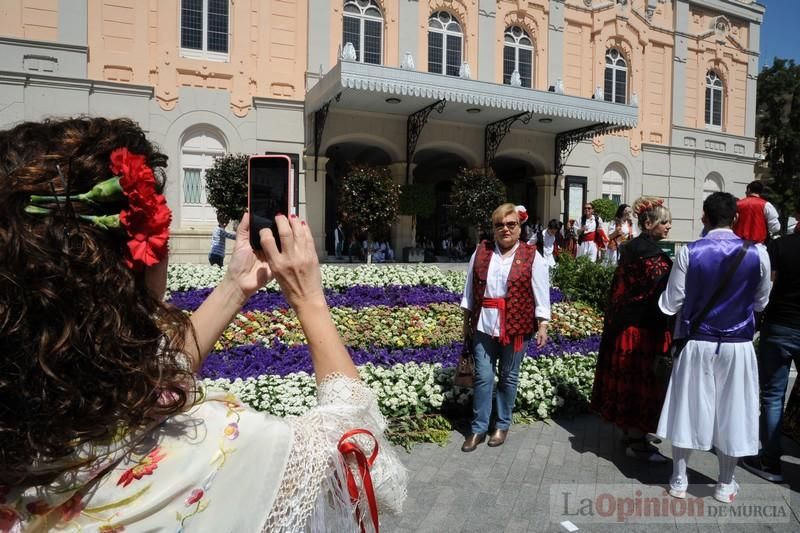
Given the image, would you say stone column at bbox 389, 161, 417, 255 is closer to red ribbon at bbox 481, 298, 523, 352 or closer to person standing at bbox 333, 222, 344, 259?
person standing at bbox 333, 222, 344, 259

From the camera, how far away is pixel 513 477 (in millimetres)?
3908

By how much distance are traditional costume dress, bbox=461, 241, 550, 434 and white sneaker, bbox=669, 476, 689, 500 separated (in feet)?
4.31

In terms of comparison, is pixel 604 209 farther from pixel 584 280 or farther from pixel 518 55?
pixel 584 280

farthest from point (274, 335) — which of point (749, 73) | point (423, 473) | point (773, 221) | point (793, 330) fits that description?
point (749, 73)

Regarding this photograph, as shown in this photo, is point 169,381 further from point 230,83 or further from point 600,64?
point 600,64

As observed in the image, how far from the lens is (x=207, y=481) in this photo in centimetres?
104

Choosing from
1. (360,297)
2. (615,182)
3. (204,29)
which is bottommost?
(360,297)

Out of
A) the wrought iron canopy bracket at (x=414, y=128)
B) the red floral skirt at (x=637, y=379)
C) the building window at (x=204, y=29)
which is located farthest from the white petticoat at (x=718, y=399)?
the building window at (x=204, y=29)

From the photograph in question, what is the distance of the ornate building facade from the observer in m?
14.1

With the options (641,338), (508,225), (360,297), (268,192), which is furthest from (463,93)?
(268,192)

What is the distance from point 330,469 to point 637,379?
12.2 feet

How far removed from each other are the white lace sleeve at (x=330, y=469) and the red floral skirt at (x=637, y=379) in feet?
11.2

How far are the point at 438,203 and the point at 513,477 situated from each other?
20410 mm

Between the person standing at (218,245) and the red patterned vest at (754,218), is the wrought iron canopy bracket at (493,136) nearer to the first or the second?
→ the person standing at (218,245)
